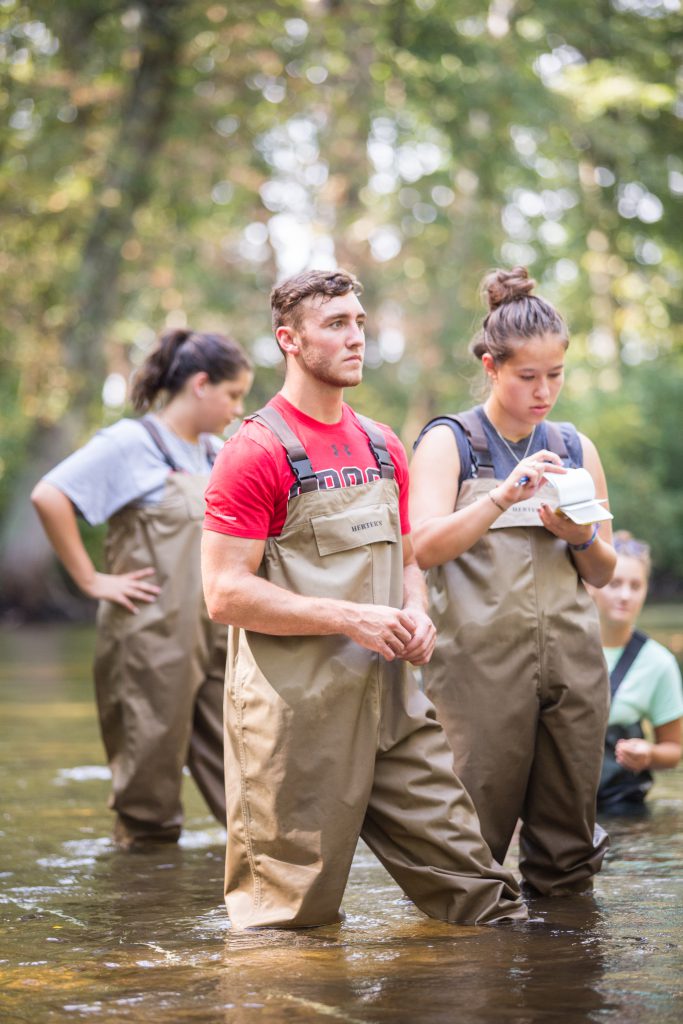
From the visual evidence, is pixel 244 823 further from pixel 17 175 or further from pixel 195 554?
pixel 17 175

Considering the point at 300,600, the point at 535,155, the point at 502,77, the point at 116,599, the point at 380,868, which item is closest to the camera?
the point at 300,600

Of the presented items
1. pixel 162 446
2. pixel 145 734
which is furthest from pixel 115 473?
pixel 145 734

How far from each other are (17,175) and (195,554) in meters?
15.6

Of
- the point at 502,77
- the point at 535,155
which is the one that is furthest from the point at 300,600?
the point at 535,155

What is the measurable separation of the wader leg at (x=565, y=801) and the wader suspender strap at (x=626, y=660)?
5.65 ft

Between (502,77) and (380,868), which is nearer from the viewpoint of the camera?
(380,868)

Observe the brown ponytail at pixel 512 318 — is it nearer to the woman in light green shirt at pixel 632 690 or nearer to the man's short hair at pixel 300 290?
the man's short hair at pixel 300 290

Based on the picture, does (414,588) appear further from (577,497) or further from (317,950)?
(317,950)

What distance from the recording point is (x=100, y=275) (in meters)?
21.9

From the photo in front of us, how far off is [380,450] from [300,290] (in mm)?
536

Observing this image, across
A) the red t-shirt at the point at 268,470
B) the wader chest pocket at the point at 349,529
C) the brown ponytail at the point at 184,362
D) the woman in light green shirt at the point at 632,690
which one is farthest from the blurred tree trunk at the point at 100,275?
the wader chest pocket at the point at 349,529

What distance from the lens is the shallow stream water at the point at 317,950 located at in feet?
11.3

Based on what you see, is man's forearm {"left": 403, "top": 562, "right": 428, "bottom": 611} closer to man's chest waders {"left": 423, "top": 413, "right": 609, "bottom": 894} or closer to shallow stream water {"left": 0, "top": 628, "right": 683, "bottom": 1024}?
man's chest waders {"left": 423, "top": 413, "right": 609, "bottom": 894}

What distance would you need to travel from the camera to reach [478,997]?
3.53m
